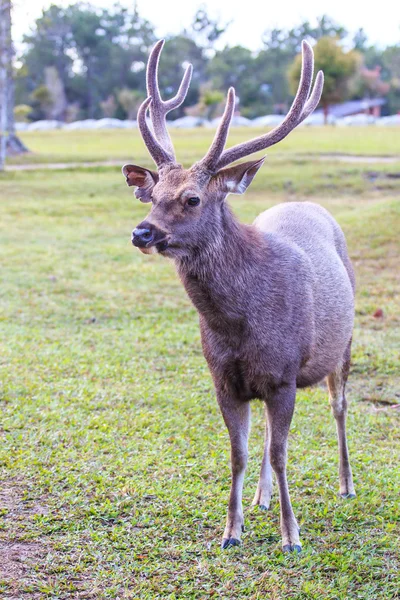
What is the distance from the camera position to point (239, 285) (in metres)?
4.08

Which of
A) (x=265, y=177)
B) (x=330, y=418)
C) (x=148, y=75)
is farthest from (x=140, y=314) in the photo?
(x=265, y=177)

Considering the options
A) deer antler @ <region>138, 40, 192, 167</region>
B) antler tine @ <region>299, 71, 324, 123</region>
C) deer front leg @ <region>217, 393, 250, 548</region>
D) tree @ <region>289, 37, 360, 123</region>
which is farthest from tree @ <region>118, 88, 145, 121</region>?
deer front leg @ <region>217, 393, 250, 548</region>

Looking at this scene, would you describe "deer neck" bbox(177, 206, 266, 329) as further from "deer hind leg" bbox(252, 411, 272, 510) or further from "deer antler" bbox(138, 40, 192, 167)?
"deer hind leg" bbox(252, 411, 272, 510)

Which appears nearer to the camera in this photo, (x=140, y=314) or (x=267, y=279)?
(x=267, y=279)

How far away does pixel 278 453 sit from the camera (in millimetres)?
4145

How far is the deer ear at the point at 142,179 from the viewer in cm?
415

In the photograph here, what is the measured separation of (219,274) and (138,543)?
4.97ft

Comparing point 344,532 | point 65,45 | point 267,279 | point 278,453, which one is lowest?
point 344,532

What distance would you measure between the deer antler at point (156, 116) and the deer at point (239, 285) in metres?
0.01

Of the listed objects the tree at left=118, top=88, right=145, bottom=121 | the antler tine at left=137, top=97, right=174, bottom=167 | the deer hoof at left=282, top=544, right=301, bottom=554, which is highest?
the tree at left=118, top=88, right=145, bottom=121

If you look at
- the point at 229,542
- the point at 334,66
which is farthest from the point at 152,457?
the point at 334,66

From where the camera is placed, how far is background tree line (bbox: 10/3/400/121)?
71.2 meters

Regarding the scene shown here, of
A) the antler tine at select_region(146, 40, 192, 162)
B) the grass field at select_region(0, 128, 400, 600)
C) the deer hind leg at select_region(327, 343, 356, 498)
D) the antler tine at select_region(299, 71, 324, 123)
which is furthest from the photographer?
the deer hind leg at select_region(327, 343, 356, 498)

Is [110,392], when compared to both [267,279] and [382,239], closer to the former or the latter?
[267,279]
